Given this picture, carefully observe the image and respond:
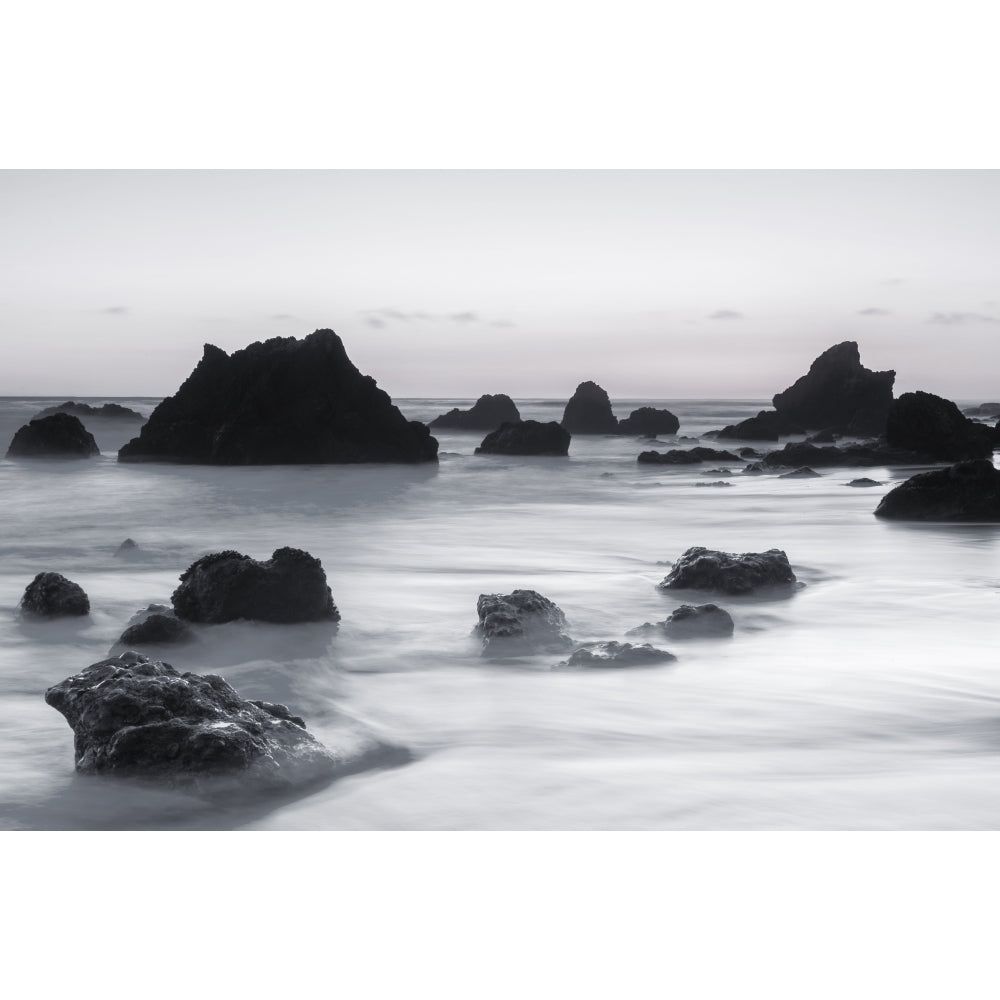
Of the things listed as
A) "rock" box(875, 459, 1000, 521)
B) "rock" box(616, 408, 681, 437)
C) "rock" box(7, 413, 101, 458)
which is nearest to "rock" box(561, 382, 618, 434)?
"rock" box(616, 408, 681, 437)

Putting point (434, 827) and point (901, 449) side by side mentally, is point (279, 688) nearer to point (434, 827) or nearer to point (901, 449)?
point (434, 827)

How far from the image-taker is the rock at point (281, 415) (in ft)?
68.7

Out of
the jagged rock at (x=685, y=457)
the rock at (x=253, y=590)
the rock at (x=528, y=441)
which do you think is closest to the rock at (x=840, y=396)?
the rock at (x=528, y=441)

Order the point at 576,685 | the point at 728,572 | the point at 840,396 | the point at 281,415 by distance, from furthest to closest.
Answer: the point at 840,396 < the point at 281,415 < the point at 728,572 < the point at 576,685

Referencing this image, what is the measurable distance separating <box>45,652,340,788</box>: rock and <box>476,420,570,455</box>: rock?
22.4 m

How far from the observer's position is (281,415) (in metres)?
21.3

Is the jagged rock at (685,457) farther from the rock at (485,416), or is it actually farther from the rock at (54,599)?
the rock at (485,416)

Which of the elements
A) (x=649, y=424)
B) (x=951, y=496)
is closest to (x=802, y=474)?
(x=951, y=496)

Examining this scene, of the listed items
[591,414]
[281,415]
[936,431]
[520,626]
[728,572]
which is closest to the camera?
[520,626]

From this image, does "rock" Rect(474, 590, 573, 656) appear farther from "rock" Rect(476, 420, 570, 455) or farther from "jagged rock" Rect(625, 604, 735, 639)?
"rock" Rect(476, 420, 570, 455)

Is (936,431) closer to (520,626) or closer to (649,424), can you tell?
(520,626)

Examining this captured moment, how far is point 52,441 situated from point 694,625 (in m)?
20.4

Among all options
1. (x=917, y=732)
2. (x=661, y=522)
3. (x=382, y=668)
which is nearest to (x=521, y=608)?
(x=382, y=668)

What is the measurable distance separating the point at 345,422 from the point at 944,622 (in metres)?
16.9
